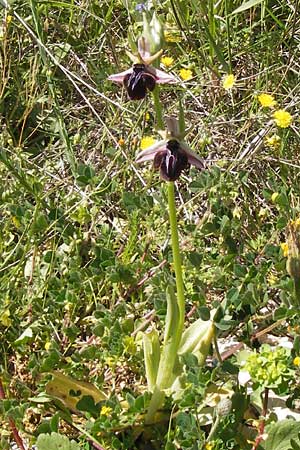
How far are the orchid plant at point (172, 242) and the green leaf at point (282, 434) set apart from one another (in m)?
0.19

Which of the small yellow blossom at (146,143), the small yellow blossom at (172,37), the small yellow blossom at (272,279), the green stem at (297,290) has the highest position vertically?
the small yellow blossom at (172,37)

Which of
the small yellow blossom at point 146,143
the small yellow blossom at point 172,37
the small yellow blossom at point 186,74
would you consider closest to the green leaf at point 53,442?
the small yellow blossom at point 146,143

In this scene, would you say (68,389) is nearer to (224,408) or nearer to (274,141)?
(224,408)

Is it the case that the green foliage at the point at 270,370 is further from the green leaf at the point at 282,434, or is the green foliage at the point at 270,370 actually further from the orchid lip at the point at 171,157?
the orchid lip at the point at 171,157

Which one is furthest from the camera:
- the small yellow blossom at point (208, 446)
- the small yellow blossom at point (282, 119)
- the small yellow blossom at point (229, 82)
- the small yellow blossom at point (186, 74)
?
the small yellow blossom at point (186, 74)

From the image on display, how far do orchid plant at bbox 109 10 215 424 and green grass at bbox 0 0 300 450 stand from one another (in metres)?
0.05

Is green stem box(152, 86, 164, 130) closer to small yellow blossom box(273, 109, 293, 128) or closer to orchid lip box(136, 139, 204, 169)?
orchid lip box(136, 139, 204, 169)

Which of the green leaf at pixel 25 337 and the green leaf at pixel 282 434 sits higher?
the green leaf at pixel 25 337

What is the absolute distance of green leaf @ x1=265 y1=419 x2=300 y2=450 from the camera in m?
1.42

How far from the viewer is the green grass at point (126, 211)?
1604 mm

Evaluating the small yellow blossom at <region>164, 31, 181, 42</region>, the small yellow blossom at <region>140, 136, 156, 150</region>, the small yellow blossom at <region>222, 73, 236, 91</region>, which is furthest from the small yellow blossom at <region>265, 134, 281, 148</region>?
the small yellow blossom at <region>164, 31, 181, 42</region>

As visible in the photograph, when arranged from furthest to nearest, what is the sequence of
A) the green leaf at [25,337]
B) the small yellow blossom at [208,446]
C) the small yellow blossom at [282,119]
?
the small yellow blossom at [282,119]
the green leaf at [25,337]
the small yellow blossom at [208,446]

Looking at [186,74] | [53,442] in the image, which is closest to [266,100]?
[186,74]

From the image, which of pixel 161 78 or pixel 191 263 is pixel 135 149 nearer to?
pixel 191 263
